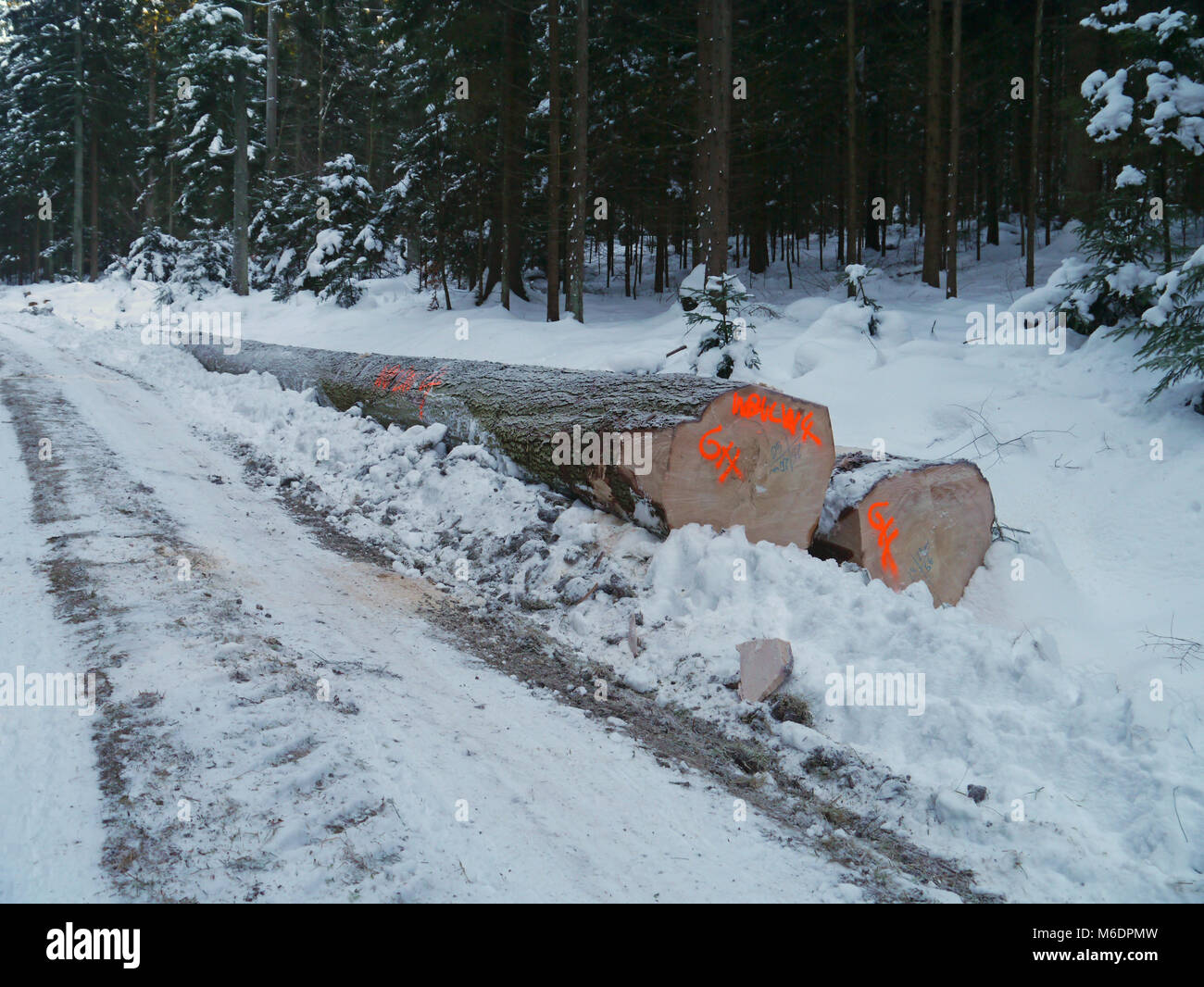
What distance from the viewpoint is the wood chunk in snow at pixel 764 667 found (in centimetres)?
423

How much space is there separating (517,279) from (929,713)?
1701 cm

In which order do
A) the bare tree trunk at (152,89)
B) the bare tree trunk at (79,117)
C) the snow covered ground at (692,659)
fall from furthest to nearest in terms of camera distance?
the bare tree trunk at (152,89) → the bare tree trunk at (79,117) → the snow covered ground at (692,659)

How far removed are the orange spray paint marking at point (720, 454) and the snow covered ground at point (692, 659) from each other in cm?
55

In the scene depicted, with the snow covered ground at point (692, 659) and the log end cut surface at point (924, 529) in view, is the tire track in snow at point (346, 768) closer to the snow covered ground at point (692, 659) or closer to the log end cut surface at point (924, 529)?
the snow covered ground at point (692, 659)

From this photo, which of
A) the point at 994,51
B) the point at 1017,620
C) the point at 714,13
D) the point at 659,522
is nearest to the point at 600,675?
the point at 659,522

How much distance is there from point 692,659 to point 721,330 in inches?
196

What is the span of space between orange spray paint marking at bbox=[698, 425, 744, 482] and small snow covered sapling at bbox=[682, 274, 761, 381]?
3186 millimetres

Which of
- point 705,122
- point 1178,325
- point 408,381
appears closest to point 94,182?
point 705,122

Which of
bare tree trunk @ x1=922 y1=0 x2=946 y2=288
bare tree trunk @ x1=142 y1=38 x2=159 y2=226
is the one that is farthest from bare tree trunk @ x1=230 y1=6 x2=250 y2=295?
bare tree trunk @ x1=922 y1=0 x2=946 y2=288

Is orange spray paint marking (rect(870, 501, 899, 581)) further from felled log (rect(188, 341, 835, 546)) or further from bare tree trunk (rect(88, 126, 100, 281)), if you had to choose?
bare tree trunk (rect(88, 126, 100, 281))

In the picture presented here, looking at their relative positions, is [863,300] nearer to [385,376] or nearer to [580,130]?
[580,130]

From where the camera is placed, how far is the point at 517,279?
19297mm

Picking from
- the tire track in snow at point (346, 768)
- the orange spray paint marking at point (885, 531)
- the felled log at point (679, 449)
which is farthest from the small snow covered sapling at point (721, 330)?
the tire track in snow at point (346, 768)
